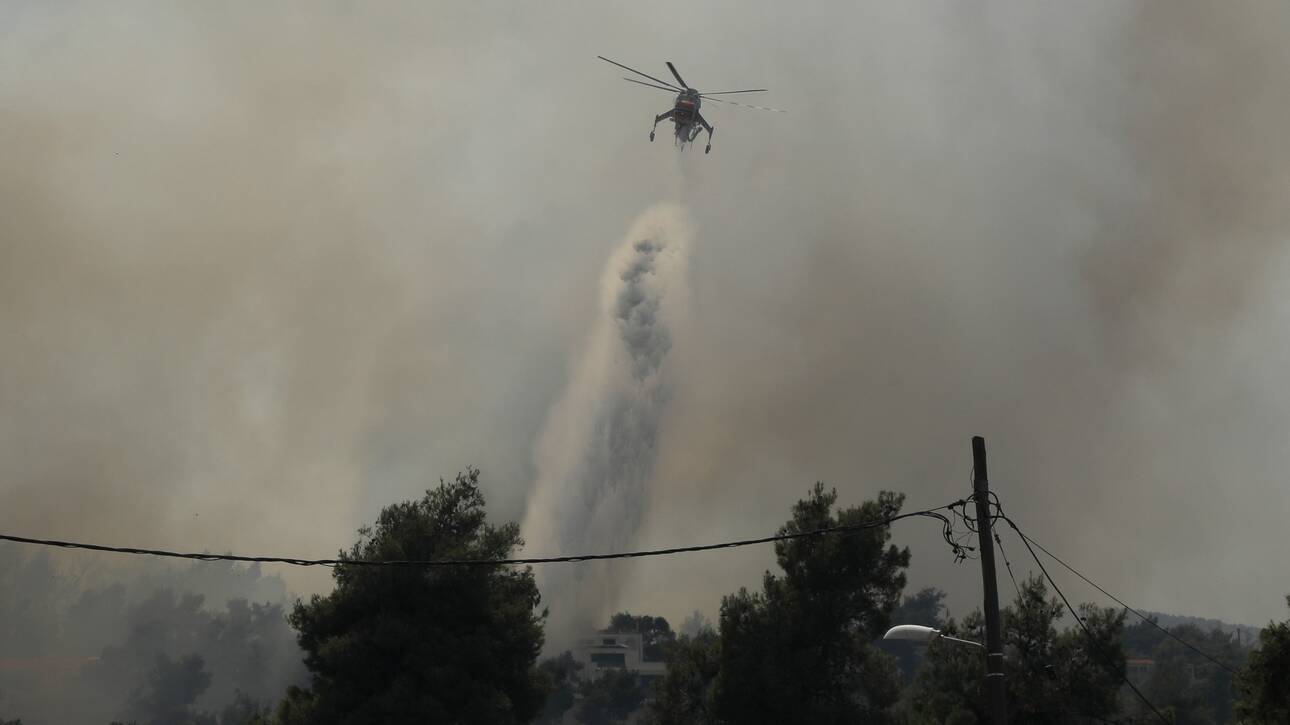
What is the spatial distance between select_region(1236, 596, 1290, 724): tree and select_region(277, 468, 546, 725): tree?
32169 mm

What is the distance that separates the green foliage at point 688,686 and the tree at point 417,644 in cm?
1143

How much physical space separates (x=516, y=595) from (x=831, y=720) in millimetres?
18070

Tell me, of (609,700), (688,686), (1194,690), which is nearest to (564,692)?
(609,700)

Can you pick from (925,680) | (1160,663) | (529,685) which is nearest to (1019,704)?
(925,680)

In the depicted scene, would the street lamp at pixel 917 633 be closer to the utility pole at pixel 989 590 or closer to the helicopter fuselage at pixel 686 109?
the utility pole at pixel 989 590

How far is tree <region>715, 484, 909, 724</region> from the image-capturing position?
61.2m

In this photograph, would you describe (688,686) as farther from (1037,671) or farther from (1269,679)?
(1269,679)

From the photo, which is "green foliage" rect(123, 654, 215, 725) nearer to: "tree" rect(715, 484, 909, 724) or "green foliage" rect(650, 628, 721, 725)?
"green foliage" rect(650, 628, 721, 725)

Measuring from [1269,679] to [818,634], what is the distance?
25.8 metres

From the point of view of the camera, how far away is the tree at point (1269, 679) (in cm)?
4025

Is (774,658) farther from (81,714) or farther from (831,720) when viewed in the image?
(81,714)

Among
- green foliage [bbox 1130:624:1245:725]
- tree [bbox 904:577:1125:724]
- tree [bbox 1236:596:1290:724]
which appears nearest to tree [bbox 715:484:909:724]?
tree [bbox 904:577:1125:724]

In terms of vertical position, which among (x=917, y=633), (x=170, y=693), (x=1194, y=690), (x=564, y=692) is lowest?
(x=917, y=633)

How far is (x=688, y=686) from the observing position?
226ft
